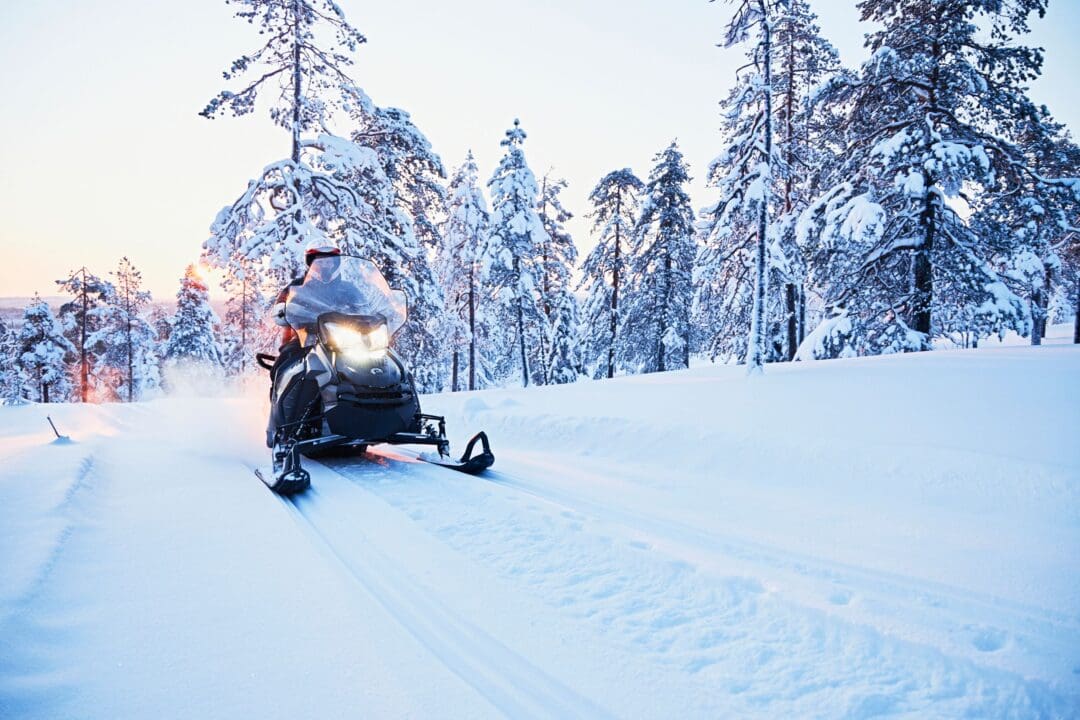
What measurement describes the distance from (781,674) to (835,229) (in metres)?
12.7

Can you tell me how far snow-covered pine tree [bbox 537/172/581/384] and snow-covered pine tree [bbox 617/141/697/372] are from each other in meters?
3.50

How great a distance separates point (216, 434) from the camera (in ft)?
28.7

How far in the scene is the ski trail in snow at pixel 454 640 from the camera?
86.7 inches

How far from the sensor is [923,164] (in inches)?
467

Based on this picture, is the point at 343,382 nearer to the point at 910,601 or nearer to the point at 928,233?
the point at 910,601

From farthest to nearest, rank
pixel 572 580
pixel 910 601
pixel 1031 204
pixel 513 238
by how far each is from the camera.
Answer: pixel 513 238 → pixel 1031 204 → pixel 572 580 → pixel 910 601

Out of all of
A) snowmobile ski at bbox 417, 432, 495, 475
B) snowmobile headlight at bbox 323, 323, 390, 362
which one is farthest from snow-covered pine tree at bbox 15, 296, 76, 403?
snowmobile ski at bbox 417, 432, 495, 475

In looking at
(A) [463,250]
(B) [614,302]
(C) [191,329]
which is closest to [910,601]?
(A) [463,250]

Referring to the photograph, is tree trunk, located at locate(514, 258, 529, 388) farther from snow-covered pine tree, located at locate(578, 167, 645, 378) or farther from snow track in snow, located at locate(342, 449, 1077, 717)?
snow track in snow, located at locate(342, 449, 1077, 717)

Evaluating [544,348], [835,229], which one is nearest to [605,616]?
[835,229]

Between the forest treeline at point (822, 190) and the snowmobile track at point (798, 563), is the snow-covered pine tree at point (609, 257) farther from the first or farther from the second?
the snowmobile track at point (798, 563)

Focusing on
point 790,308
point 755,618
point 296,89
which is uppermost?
point 296,89

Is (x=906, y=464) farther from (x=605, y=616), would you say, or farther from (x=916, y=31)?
(x=916, y=31)

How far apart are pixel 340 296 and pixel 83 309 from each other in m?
41.1
